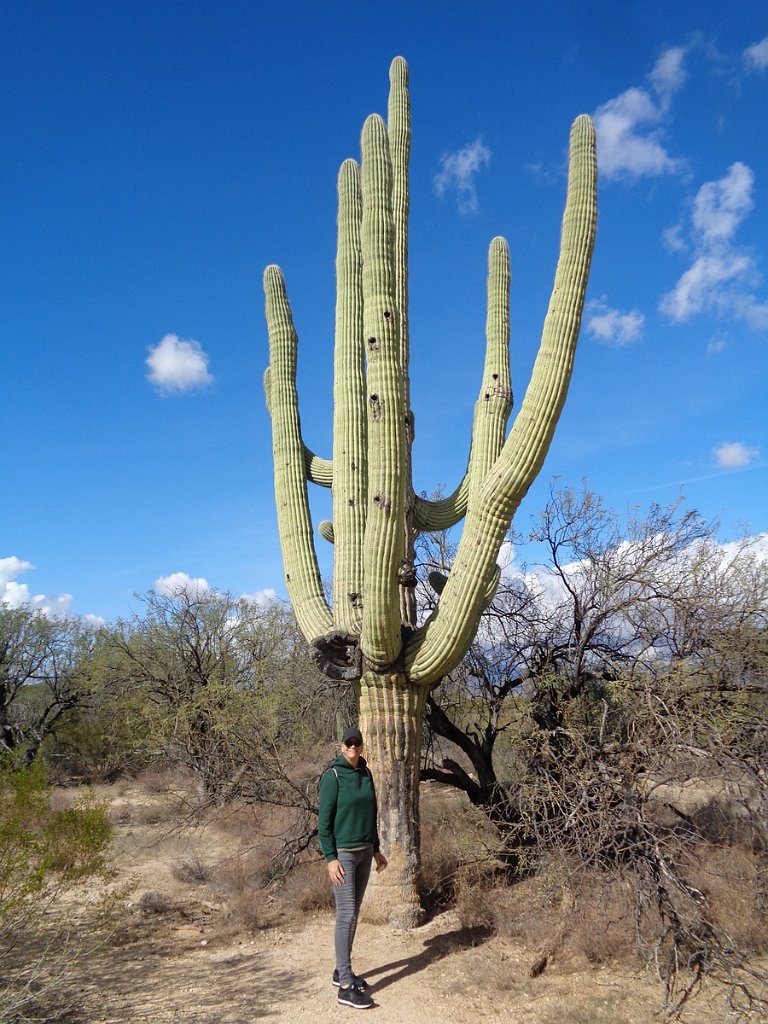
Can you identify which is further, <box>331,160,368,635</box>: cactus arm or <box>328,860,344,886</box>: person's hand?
<box>331,160,368,635</box>: cactus arm

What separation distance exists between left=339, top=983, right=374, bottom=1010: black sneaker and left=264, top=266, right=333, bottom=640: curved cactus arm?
2.63 meters

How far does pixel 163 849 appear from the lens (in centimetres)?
926

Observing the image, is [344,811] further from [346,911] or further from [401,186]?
[401,186]

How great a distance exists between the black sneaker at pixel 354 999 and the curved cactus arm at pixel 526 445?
7.23 ft

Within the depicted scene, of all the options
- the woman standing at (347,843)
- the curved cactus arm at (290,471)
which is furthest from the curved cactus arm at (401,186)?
the woman standing at (347,843)

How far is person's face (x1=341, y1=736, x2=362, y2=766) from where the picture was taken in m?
4.35

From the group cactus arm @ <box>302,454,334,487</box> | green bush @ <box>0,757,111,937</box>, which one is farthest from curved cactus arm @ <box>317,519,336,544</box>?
green bush @ <box>0,757,111,937</box>

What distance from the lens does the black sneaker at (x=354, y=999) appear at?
13.8 feet

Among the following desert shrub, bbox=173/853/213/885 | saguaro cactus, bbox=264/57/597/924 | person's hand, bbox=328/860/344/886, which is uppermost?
saguaro cactus, bbox=264/57/597/924

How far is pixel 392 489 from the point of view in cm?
550

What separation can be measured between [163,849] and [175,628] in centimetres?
598

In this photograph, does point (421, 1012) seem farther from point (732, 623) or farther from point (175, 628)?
point (175, 628)

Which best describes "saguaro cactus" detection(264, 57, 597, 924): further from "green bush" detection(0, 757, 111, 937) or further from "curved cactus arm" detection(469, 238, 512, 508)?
"green bush" detection(0, 757, 111, 937)

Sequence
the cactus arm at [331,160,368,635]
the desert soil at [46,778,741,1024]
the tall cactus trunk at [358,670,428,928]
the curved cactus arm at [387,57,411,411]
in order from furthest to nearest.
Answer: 1. the curved cactus arm at [387,57,411,411]
2. the cactus arm at [331,160,368,635]
3. the tall cactus trunk at [358,670,428,928]
4. the desert soil at [46,778,741,1024]
